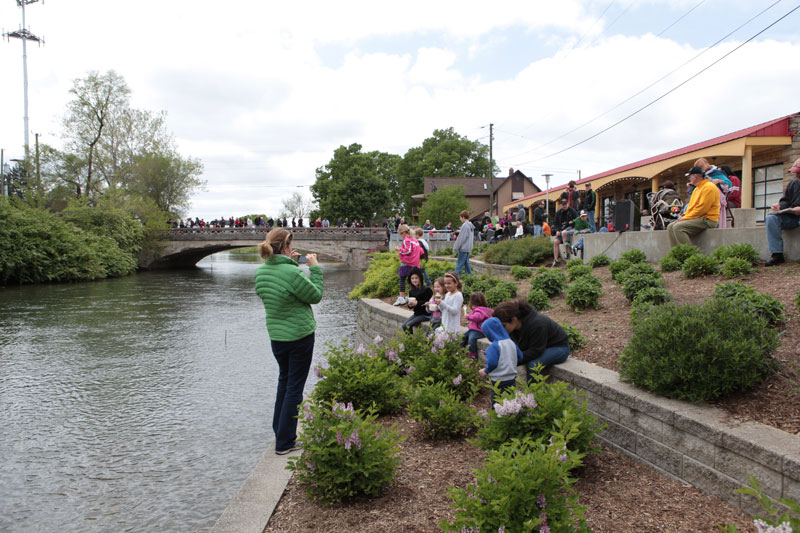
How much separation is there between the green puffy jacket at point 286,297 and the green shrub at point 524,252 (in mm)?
10005

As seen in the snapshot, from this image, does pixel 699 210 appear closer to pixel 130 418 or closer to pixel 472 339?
pixel 472 339

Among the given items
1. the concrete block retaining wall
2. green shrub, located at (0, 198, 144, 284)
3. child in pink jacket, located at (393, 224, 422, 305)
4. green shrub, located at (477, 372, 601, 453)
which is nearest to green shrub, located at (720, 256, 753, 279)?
the concrete block retaining wall

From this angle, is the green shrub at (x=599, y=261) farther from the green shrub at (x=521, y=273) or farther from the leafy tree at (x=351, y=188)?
the leafy tree at (x=351, y=188)

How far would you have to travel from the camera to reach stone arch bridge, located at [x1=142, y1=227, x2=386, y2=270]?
1896 inches

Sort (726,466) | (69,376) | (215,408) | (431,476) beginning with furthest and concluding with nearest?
(69,376) < (215,408) < (431,476) < (726,466)

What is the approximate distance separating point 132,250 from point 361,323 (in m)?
36.5


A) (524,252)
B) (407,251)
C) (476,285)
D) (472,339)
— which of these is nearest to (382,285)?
(407,251)

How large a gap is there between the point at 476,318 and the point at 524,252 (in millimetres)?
8227

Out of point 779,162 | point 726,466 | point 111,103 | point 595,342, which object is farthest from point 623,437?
point 111,103

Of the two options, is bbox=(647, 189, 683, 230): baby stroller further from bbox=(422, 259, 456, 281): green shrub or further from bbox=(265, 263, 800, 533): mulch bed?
bbox=(265, 263, 800, 533): mulch bed

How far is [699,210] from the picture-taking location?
862 cm

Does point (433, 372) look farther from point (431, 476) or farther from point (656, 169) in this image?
point (656, 169)

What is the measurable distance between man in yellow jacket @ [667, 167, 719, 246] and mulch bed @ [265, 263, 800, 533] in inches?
158

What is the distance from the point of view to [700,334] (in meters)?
3.89
